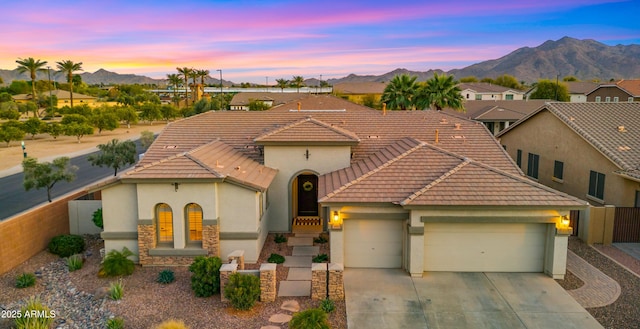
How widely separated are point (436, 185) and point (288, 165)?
7.61m

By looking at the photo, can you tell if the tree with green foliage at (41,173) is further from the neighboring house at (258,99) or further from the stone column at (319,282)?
the neighboring house at (258,99)

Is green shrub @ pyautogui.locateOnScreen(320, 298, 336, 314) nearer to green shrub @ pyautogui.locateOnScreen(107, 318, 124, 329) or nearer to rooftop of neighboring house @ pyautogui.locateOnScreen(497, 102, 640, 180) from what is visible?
green shrub @ pyautogui.locateOnScreen(107, 318, 124, 329)

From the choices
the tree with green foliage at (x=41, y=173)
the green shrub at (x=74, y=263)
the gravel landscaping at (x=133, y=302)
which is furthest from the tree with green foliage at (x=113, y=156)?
the green shrub at (x=74, y=263)

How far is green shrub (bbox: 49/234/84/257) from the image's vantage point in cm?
1786

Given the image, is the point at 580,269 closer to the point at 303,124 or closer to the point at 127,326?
the point at 303,124

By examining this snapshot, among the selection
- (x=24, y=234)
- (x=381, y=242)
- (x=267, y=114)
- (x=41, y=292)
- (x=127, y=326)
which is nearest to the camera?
(x=127, y=326)

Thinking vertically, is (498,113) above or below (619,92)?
below

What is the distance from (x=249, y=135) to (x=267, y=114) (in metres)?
2.43

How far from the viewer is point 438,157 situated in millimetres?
17719

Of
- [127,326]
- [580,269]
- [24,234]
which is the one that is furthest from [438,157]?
[24,234]

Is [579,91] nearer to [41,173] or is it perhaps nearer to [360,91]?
[360,91]

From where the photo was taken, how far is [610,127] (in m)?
24.1

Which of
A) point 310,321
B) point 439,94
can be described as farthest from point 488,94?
point 310,321

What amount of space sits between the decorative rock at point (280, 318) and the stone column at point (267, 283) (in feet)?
2.94
